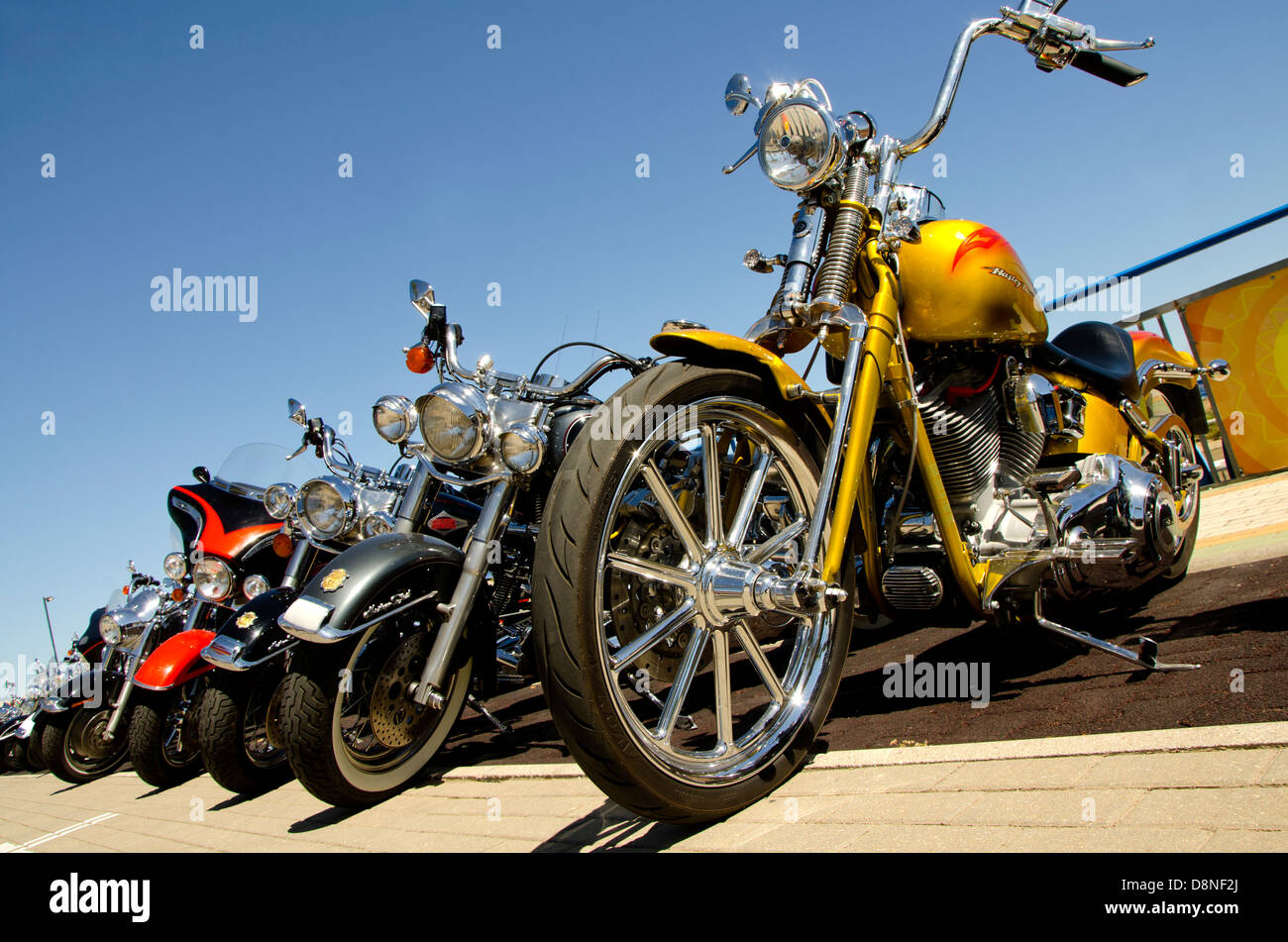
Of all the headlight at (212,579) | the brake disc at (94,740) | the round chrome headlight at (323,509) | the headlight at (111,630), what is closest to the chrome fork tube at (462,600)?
the round chrome headlight at (323,509)

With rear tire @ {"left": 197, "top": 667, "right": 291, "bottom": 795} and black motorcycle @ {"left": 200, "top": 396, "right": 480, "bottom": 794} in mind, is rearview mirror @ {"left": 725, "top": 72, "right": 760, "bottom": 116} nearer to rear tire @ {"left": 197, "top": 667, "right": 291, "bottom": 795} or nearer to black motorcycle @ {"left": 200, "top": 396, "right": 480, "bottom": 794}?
black motorcycle @ {"left": 200, "top": 396, "right": 480, "bottom": 794}

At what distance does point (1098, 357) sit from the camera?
3.56 meters

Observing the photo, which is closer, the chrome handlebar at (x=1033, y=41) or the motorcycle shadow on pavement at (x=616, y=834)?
the motorcycle shadow on pavement at (x=616, y=834)

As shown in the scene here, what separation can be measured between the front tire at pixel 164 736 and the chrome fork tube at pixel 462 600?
9.31 feet

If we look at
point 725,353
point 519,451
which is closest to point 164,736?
point 519,451

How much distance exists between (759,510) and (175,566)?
17.5 ft

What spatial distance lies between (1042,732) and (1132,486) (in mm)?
1257

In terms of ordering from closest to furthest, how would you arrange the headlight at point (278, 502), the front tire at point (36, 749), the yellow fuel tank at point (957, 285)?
the yellow fuel tank at point (957, 285)
the headlight at point (278, 502)
the front tire at point (36, 749)

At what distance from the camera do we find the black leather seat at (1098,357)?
3302mm

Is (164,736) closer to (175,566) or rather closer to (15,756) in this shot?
(175,566)

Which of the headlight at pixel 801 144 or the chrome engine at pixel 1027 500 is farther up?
the headlight at pixel 801 144

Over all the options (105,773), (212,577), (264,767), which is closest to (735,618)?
(264,767)

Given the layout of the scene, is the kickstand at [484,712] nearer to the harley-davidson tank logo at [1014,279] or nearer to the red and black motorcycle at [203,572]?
the red and black motorcycle at [203,572]

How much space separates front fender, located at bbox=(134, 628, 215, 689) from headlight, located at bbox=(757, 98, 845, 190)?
404 cm
